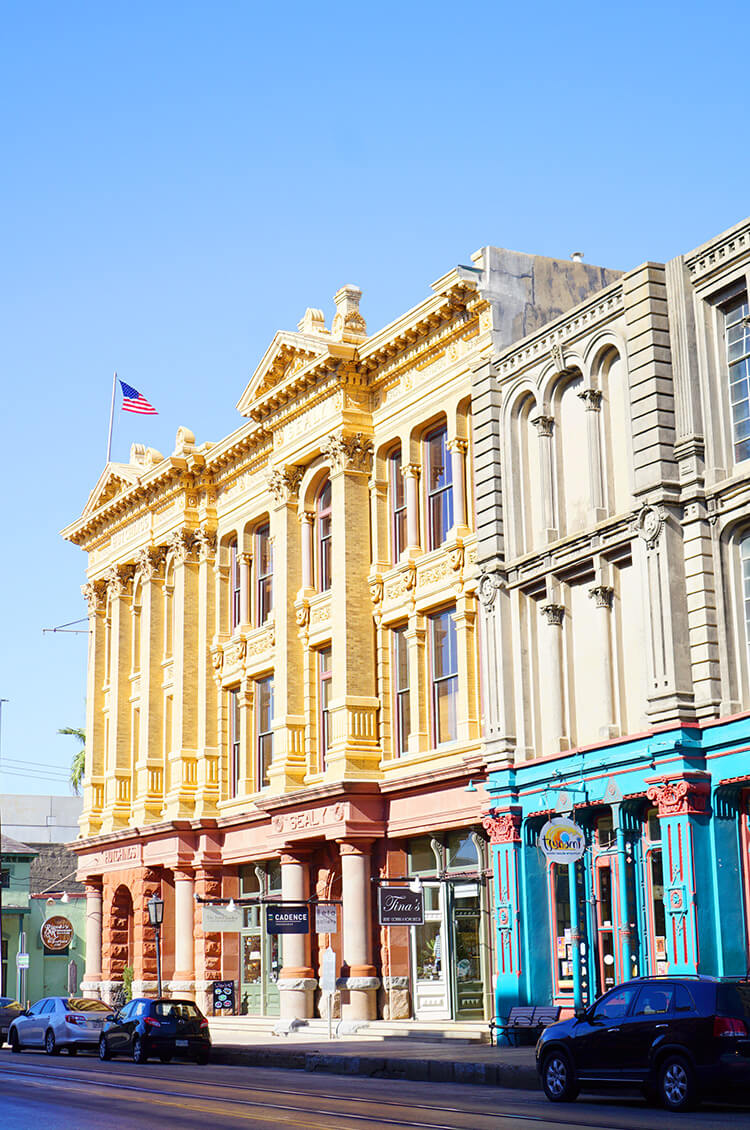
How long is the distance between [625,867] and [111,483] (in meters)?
29.1

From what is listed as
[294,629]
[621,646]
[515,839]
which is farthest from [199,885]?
[621,646]

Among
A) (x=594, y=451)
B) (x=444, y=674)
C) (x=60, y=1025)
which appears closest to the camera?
(x=594, y=451)

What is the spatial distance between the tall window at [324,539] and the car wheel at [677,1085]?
872 inches

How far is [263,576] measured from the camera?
140ft

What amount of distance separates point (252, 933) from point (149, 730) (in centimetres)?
807

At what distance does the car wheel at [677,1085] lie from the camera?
1730cm

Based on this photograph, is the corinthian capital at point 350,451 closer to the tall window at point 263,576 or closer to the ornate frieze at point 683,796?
the tall window at point 263,576

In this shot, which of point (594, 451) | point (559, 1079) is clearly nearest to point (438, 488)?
point (594, 451)

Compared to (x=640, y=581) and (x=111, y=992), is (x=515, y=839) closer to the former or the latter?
(x=640, y=581)

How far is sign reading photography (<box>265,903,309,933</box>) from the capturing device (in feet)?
114

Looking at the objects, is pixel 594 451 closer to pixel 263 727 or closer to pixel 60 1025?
pixel 263 727

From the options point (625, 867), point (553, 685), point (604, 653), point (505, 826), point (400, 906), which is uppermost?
point (604, 653)

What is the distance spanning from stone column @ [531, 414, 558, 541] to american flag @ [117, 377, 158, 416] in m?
20.6

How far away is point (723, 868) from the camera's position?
24.2 meters
